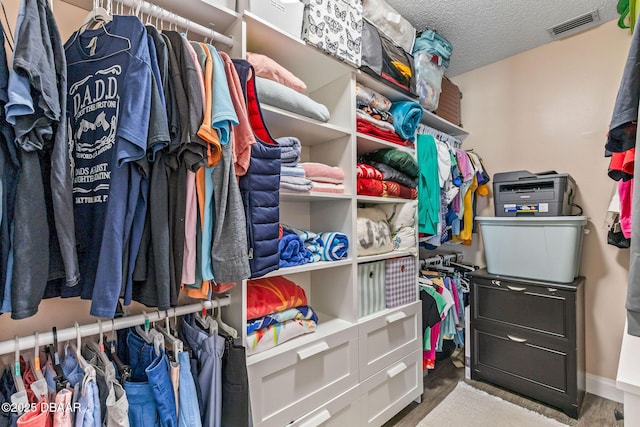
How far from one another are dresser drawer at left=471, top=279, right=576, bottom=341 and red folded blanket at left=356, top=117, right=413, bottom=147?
1210mm

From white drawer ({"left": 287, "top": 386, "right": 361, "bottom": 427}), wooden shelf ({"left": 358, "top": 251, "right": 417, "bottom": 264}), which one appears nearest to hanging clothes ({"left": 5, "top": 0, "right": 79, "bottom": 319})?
white drawer ({"left": 287, "top": 386, "right": 361, "bottom": 427})

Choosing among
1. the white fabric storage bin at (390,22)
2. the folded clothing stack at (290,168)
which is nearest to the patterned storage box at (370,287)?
the folded clothing stack at (290,168)

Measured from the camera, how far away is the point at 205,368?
41.0 inches

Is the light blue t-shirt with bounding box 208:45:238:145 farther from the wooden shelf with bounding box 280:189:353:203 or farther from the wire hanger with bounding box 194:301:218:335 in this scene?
the wire hanger with bounding box 194:301:218:335

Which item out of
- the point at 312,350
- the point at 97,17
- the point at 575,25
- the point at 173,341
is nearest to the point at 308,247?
the point at 312,350

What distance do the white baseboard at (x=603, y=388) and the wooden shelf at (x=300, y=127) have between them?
8.17 feet

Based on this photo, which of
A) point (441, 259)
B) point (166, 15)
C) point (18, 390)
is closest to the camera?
point (18, 390)

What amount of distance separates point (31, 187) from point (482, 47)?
2.90m

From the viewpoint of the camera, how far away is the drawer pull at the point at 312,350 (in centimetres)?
132

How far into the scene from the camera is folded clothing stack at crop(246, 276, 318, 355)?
1.25 meters

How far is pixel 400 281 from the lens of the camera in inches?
74.2

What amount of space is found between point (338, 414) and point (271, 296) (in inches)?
28.8

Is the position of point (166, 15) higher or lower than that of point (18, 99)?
higher

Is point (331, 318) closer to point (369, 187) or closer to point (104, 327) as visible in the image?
point (369, 187)
